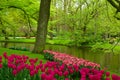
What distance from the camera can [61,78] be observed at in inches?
229

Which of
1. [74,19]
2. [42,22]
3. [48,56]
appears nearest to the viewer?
[48,56]

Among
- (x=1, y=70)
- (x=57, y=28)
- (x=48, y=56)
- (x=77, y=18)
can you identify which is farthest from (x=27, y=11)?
(x=57, y=28)

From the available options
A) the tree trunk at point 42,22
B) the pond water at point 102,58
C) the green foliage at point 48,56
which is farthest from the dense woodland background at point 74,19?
the green foliage at point 48,56

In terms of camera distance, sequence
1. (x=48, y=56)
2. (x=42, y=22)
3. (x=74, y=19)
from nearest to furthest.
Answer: (x=48, y=56)
(x=42, y=22)
(x=74, y=19)

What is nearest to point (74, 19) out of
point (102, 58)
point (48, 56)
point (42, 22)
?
point (102, 58)

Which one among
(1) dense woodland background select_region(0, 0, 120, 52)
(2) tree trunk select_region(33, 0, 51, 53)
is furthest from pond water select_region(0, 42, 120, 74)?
(2) tree trunk select_region(33, 0, 51, 53)

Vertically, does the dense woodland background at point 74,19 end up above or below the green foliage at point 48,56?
above

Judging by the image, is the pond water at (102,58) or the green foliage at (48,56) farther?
the pond water at (102,58)

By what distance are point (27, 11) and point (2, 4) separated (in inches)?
87.6

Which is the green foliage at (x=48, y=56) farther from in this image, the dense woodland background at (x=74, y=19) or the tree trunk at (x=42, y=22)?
the dense woodland background at (x=74, y=19)

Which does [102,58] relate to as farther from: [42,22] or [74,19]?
[74,19]

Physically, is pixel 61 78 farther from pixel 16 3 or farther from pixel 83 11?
pixel 83 11

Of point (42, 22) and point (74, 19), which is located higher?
point (74, 19)

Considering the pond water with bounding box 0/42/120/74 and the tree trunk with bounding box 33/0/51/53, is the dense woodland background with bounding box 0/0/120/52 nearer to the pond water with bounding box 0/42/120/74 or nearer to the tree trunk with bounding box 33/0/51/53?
the pond water with bounding box 0/42/120/74
